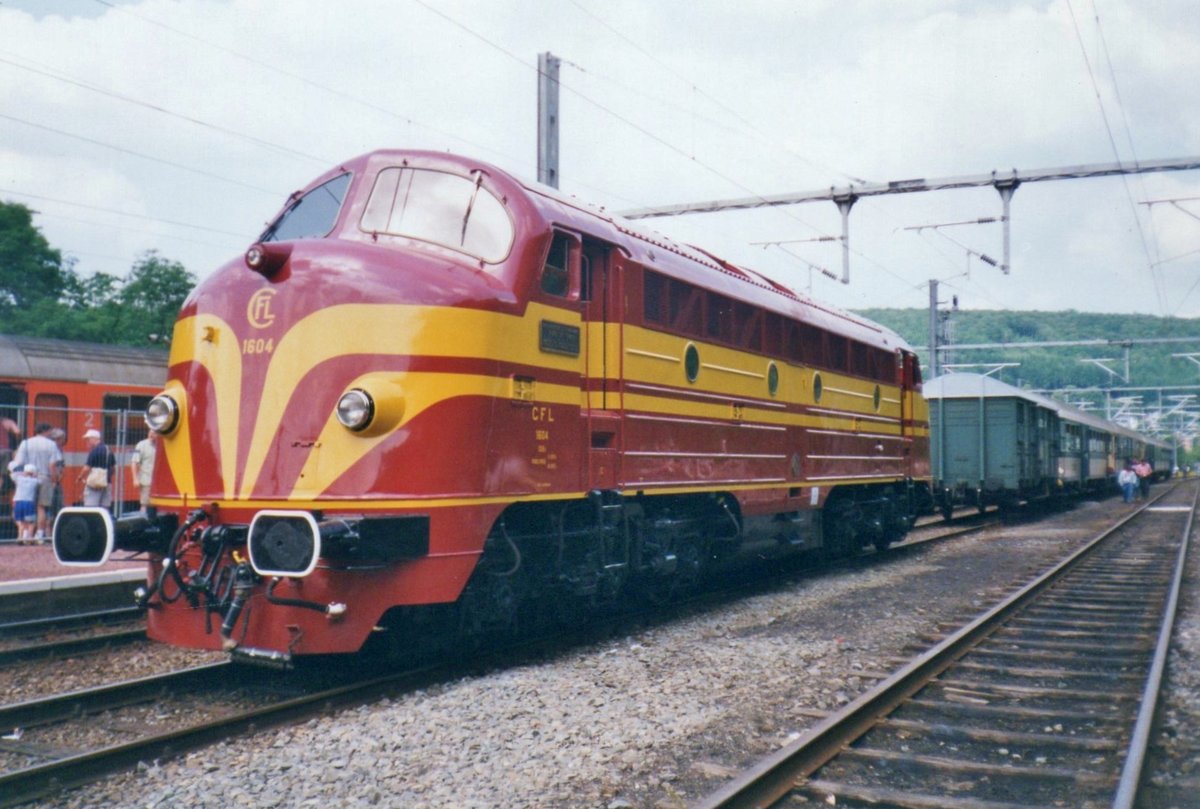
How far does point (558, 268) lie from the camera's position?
8031 millimetres

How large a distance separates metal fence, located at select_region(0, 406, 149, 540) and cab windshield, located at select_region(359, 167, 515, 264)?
27.7 ft

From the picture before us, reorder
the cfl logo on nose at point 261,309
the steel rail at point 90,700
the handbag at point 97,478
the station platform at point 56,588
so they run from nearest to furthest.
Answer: the steel rail at point 90,700, the cfl logo on nose at point 261,309, the station platform at point 56,588, the handbag at point 97,478

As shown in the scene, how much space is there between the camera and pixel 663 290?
9422 mm

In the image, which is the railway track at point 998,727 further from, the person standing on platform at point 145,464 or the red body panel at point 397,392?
the person standing on platform at point 145,464

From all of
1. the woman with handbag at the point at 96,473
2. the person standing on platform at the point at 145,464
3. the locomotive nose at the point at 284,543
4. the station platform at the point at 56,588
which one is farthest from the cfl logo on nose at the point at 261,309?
the woman with handbag at the point at 96,473

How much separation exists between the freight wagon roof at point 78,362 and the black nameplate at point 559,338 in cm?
1180

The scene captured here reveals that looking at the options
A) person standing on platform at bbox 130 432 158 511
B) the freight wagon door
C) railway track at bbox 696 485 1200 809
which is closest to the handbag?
person standing on platform at bbox 130 432 158 511

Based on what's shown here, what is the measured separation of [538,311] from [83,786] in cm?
410

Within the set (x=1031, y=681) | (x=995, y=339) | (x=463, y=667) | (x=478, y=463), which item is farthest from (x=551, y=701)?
(x=995, y=339)

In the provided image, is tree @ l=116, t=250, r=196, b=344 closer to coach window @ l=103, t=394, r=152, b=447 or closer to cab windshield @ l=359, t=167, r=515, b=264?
coach window @ l=103, t=394, r=152, b=447

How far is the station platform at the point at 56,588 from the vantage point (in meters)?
9.93

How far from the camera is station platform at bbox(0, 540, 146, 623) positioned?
391 inches

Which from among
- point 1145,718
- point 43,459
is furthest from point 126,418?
point 1145,718

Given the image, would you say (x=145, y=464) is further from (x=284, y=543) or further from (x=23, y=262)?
(x=23, y=262)
